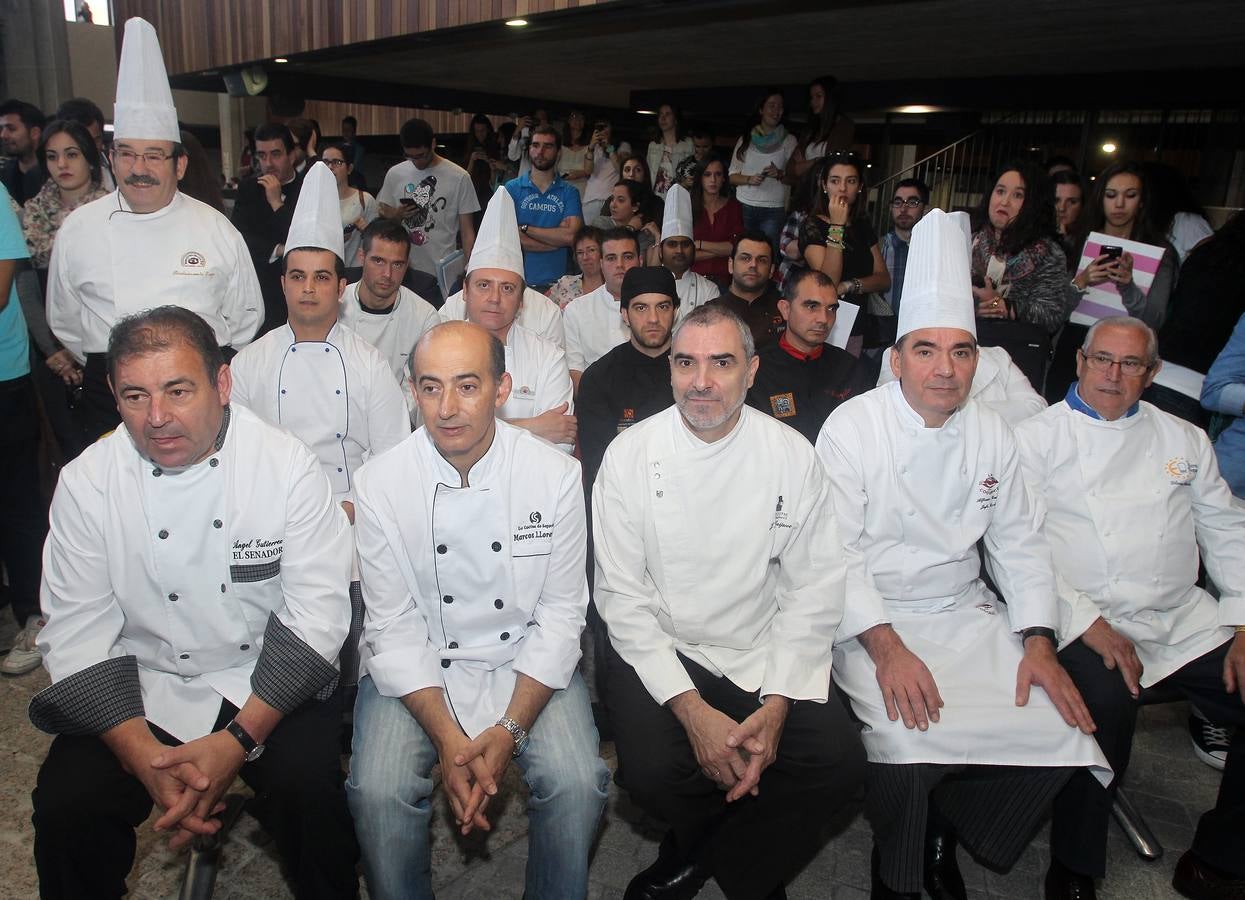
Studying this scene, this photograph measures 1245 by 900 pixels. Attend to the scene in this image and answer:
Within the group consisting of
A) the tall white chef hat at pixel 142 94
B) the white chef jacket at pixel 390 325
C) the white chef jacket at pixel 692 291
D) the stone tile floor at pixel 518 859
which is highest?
the tall white chef hat at pixel 142 94

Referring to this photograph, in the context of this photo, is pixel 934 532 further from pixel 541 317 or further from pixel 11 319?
pixel 11 319

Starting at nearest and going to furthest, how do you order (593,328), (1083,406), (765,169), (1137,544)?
(1137,544)
(1083,406)
(593,328)
(765,169)

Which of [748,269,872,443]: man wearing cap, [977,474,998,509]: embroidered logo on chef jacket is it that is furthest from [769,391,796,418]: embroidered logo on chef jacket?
[977,474,998,509]: embroidered logo on chef jacket

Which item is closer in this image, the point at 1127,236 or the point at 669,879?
the point at 669,879

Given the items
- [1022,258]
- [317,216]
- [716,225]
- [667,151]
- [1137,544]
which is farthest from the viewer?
[667,151]

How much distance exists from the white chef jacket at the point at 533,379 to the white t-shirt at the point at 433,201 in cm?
243

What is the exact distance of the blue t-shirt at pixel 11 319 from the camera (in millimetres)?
3106

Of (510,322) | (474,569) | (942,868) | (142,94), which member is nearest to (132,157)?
(142,94)

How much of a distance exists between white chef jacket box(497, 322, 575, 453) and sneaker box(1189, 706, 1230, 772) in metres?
2.53

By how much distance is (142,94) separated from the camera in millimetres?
3279

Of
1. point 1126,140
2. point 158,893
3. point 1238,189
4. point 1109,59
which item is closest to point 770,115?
point 1109,59

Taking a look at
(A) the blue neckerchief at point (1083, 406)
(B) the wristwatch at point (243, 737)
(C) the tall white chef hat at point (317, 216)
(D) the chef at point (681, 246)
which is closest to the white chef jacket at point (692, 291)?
(D) the chef at point (681, 246)

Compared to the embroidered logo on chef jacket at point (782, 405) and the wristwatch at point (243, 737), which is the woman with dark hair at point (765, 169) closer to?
the embroidered logo on chef jacket at point (782, 405)

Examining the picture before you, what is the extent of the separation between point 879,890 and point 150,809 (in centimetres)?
180
